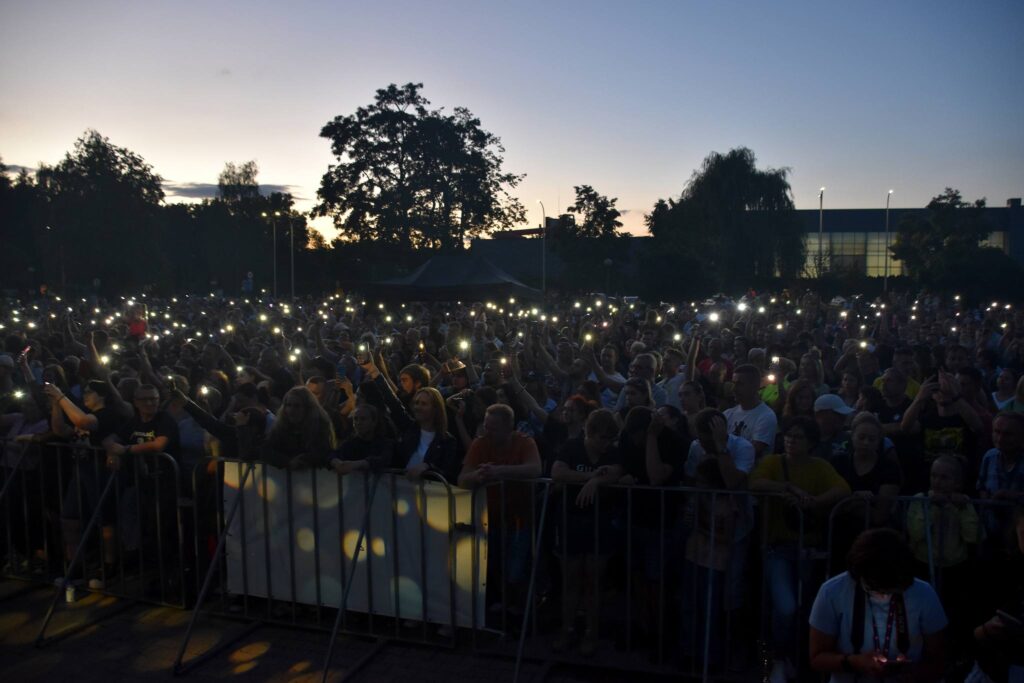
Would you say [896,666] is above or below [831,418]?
below

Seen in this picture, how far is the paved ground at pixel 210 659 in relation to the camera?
199 inches

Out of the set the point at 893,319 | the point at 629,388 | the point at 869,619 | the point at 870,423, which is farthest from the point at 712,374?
the point at 893,319

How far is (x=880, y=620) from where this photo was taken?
10.8ft

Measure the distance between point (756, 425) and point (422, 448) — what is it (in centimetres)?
255

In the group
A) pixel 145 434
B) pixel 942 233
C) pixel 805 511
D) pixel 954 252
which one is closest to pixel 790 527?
pixel 805 511

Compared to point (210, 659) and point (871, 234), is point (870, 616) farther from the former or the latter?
point (871, 234)

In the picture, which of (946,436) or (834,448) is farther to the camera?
→ (946,436)

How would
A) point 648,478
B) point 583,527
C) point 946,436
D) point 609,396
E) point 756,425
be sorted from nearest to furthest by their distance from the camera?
point 648,478 < point 583,527 < point 946,436 < point 756,425 < point 609,396

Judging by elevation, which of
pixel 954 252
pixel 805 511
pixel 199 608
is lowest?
pixel 199 608

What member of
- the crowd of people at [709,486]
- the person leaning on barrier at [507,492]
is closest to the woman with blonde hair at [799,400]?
the crowd of people at [709,486]

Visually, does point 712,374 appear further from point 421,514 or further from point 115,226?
point 115,226

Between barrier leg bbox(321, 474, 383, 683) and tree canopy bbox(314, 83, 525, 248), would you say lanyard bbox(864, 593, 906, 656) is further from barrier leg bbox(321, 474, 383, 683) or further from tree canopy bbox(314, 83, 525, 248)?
tree canopy bbox(314, 83, 525, 248)

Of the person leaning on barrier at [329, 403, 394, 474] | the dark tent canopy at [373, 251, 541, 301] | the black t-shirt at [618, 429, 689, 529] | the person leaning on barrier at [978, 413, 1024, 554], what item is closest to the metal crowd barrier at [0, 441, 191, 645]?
the person leaning on barrier at [329, 403, 394, 474]

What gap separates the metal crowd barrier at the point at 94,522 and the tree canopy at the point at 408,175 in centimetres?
4279
